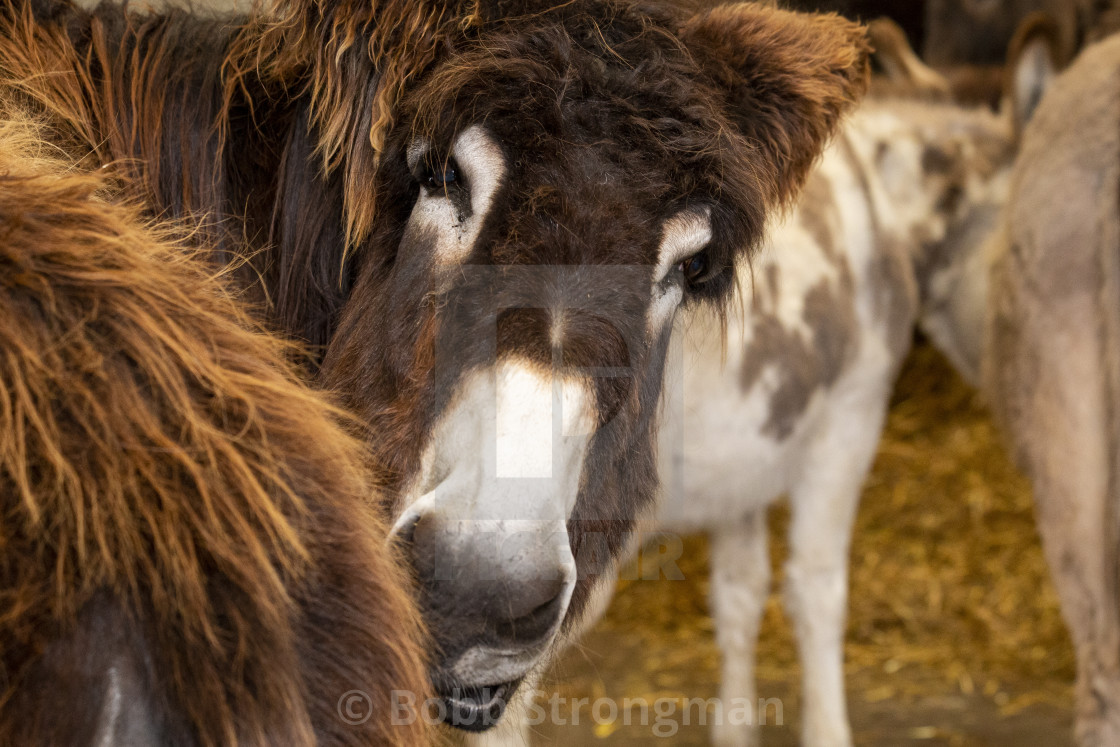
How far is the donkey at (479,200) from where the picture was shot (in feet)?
3.32

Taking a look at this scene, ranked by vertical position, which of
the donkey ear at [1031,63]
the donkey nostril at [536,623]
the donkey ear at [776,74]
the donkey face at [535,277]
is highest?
the donkey ear at [1031,63]

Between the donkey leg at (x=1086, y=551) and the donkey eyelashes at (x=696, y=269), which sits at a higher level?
the donkey eyelashes at (x=696, y=269)

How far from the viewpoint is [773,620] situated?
3566 mm

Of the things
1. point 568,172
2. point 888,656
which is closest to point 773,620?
point 888,656

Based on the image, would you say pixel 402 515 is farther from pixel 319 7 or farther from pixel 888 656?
pixel 888 656

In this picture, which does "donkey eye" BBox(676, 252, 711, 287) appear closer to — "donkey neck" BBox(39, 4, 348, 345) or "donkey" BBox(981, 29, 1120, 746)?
"donkey neck" BBox(39, 4, 348, 345)

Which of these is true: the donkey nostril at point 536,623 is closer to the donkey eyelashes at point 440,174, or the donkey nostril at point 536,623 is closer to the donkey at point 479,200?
the donkey at point 479,200

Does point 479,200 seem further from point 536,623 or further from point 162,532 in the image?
point 162,532

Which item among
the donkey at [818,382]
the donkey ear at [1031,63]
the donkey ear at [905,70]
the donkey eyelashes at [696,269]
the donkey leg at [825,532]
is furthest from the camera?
the donkey ear at [905,70]

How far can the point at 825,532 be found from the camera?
9.11 ft

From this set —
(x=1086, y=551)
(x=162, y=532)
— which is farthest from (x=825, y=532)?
(x=162, y=532)

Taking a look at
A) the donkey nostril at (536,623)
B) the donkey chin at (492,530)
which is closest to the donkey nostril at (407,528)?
the donkey chin at (492,530)

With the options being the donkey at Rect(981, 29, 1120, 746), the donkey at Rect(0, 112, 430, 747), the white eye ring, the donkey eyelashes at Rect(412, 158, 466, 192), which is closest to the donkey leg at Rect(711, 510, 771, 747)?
the donkey at Rect(981, 29, 1120, 746)

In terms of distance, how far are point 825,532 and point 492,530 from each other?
2.03 m
